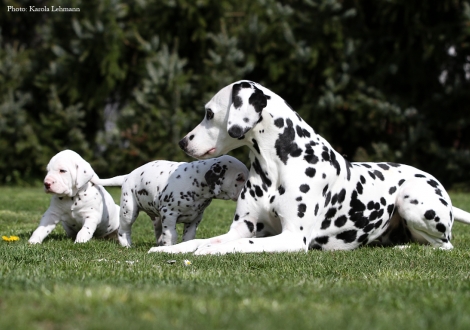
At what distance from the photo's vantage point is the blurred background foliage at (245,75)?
17594mm

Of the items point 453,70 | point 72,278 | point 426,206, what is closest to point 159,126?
point 453,70

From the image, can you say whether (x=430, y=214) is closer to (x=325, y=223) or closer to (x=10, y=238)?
(x=325, y=223)

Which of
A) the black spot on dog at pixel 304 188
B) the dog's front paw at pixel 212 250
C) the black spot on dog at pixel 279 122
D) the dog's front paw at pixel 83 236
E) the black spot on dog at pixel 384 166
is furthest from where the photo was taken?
the dog's front paw at pixel 83 236

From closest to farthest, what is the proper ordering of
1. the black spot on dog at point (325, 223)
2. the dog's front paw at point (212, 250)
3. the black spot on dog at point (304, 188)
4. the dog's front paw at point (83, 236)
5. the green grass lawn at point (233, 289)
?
the green grass lawn at point (233, 289) → the dog's front paw at point (212, 250) → the black spot on dog at point (304, 188) → the black spot on dog at point (325, 223) → the dog's front paw at point (83, 236)

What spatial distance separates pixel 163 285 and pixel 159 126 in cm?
1385

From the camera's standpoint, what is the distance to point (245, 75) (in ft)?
61.5

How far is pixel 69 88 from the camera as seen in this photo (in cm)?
1892

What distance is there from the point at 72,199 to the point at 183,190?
1.37 metres

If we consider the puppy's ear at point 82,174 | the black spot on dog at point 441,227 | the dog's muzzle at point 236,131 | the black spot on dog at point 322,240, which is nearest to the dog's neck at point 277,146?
the dog's muzzle at point 236,131

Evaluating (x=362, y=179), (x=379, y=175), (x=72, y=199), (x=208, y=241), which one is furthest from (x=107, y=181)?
(x=379, y=175)

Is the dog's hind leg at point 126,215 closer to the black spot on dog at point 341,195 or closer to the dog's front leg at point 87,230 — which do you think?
the dog's front leg at point 87,230

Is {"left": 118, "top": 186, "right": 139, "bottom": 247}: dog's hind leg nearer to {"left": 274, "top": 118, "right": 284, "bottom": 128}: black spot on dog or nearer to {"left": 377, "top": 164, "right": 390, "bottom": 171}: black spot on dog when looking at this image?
{"left": 274, "top": 118, "right": 284, "bottom": 128}: black spot on dog

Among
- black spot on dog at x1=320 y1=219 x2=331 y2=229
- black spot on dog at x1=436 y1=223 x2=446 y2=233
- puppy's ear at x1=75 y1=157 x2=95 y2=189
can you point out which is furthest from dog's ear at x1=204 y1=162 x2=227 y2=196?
black spot on dog at x1=436 y1=223 x2=446 y2=233

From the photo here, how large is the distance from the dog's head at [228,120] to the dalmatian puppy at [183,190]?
57cm
